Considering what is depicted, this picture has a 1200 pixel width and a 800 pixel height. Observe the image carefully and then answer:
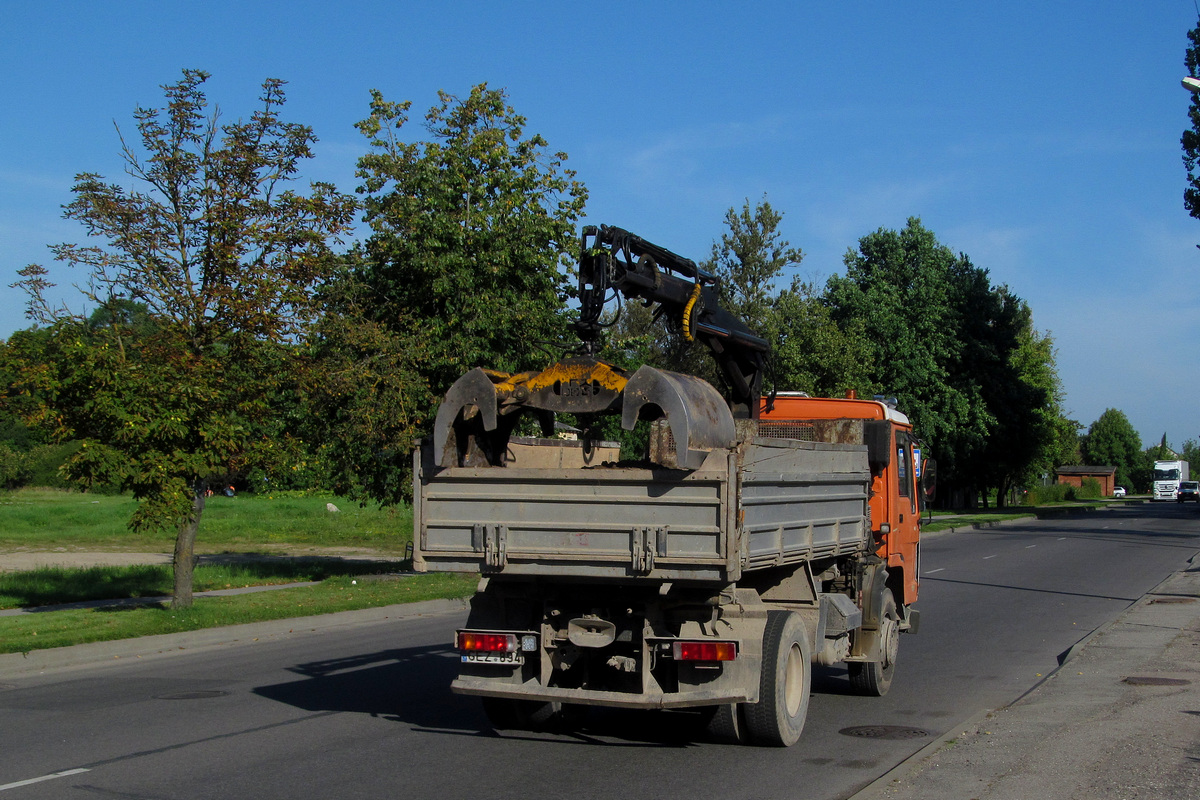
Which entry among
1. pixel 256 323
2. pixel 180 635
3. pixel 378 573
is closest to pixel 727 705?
pixel 180 635

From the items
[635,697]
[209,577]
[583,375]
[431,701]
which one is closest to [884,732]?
[635,697]

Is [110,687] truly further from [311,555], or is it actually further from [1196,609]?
[311,555]

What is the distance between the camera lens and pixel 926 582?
70.4 ft

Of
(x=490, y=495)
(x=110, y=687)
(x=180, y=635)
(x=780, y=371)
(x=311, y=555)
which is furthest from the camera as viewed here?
(x=780, y=371)

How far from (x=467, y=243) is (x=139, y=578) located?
8795mm

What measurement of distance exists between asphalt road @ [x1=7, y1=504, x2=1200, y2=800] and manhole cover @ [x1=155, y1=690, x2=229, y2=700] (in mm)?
28

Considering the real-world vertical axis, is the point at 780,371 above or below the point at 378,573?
above

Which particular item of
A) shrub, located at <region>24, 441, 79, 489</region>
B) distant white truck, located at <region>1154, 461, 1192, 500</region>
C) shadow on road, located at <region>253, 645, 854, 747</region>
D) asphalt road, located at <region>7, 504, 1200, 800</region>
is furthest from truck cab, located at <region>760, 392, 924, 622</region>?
distant white truck, located at <region>1154, 461, 1192, 500</region>

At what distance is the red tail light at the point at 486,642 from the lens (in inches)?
298

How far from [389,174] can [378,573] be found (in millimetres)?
8073

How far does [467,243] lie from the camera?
21.0 m

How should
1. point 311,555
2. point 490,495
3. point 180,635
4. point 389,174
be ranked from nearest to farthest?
point 490,495
point 180,635
point 389,174
point 311,555

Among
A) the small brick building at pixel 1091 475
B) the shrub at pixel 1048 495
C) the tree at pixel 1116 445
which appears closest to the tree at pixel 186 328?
the shrub at pixel 1048 495

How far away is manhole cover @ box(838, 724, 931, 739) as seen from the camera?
8.38 meters
